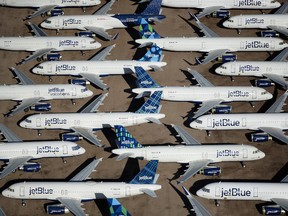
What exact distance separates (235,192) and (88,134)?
28646 millimetres

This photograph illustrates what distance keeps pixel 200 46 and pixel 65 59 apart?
95.9ft

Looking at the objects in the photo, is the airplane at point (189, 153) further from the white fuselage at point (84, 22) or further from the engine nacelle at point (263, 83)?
the white fuselage at point (84, 22)

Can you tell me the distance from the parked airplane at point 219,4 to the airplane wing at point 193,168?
4317 cm

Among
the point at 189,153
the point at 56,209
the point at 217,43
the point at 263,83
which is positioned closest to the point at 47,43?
the point at 217,43

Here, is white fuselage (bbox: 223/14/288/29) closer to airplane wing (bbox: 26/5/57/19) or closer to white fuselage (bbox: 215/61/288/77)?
white fuselage (bbox: 215/61/288/77)

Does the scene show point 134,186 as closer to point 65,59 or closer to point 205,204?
point 205,204

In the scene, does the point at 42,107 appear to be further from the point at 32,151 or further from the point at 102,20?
the point at 102,20

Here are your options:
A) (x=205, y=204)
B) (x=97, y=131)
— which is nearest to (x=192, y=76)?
(x=97, y=131)

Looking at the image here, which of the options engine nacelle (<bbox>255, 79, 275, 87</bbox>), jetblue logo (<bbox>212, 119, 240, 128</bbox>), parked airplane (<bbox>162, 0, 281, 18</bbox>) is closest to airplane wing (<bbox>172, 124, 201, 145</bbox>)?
jetblue logo (<bbox>212, 119, 240, 128</bbox>)

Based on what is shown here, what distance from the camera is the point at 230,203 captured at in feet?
283

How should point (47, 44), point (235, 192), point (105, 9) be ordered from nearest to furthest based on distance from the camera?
1. point (235, 192)
2. point (47, 44)
3. point (105, 9)

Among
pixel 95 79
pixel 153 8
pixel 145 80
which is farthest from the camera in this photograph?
pixel 153 8

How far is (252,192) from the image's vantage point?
84.2 meters

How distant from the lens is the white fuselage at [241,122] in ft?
312
